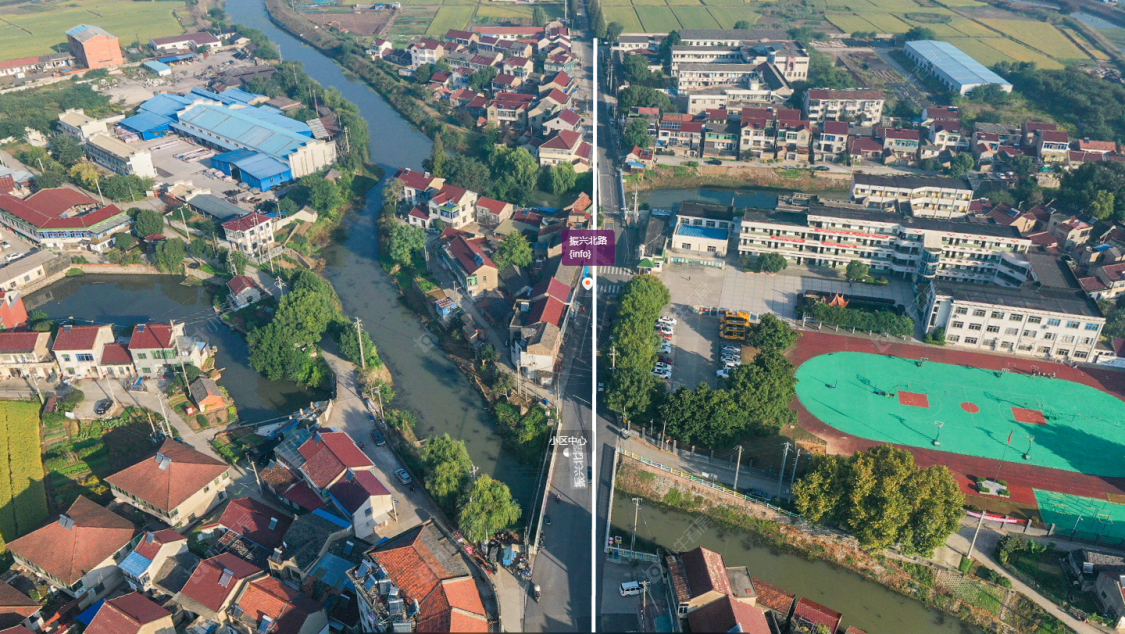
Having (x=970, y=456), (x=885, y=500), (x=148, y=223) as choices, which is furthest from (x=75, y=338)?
(x=970, y=456)

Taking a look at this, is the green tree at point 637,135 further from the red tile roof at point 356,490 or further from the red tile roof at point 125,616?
the red tile roof at point 125,616

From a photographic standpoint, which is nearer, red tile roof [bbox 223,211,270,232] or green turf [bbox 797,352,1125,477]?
green turf [bbox 797,352,1125,477]

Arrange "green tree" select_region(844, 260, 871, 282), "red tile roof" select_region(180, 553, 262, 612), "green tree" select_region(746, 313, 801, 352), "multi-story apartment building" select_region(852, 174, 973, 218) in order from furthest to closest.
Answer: "multi-story apartment building" select_region(852, 174, 973, 218) < "green tree" select_region(844, 260, 871, 282) < "green tree" select_region(746, 313, 801, 352) < "red tile roof" select_region(180, 553, 262, 612)

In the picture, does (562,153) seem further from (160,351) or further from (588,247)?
(588,247)

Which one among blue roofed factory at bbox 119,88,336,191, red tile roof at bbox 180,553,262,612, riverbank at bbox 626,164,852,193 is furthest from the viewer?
riverbank at bbox 626,164,852,193

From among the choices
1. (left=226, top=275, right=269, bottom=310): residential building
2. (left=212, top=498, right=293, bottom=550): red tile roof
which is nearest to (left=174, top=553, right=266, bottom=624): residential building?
(left=212, top=498, right=293, bottom=550): red tile roof

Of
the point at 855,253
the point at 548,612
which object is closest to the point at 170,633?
the point at 548,612

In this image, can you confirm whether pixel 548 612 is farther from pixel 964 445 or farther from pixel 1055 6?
pixel 1055 6

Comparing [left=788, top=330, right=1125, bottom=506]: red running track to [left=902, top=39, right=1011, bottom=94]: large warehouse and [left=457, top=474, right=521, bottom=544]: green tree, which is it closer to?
[left=457, top=474, right=521, bottom=544]: green tree
